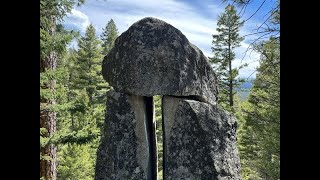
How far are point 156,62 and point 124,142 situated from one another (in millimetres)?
1686

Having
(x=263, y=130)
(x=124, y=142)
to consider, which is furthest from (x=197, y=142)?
(x=263, y=130)

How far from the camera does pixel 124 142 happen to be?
7082mm

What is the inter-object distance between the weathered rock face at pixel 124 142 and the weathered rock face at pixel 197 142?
0.46m

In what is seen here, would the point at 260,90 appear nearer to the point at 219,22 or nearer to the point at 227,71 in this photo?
the point at 227,71

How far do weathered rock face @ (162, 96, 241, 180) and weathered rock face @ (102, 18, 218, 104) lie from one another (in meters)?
0.37

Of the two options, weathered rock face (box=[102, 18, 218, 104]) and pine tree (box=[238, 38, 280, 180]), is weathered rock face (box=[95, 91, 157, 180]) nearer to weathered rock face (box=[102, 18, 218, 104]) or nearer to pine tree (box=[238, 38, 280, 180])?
weathered rock face (box=[102, 18, 218, 104])

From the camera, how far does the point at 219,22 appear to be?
1856cm

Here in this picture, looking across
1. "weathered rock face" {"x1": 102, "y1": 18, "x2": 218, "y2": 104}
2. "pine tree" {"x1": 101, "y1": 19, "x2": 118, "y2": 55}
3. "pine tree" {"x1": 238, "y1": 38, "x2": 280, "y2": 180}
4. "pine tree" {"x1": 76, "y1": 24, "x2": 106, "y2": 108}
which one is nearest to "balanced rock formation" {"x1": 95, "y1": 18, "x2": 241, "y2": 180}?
"weathered rock face" {"x1": 102, "y1": 18, "x2": 218, "y2": 104}

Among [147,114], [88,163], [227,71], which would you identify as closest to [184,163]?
[147,114]

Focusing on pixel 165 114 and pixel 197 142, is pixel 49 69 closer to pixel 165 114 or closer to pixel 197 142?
pixel 165 114

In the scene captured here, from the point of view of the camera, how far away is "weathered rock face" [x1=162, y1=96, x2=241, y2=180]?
6824 mm

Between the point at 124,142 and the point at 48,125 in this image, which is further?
the point at 48,125

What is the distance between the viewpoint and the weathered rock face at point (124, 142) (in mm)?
7055

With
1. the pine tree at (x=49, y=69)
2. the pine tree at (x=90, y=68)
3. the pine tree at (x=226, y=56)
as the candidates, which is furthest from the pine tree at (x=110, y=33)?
the pine tree at (x=49, y=69)
